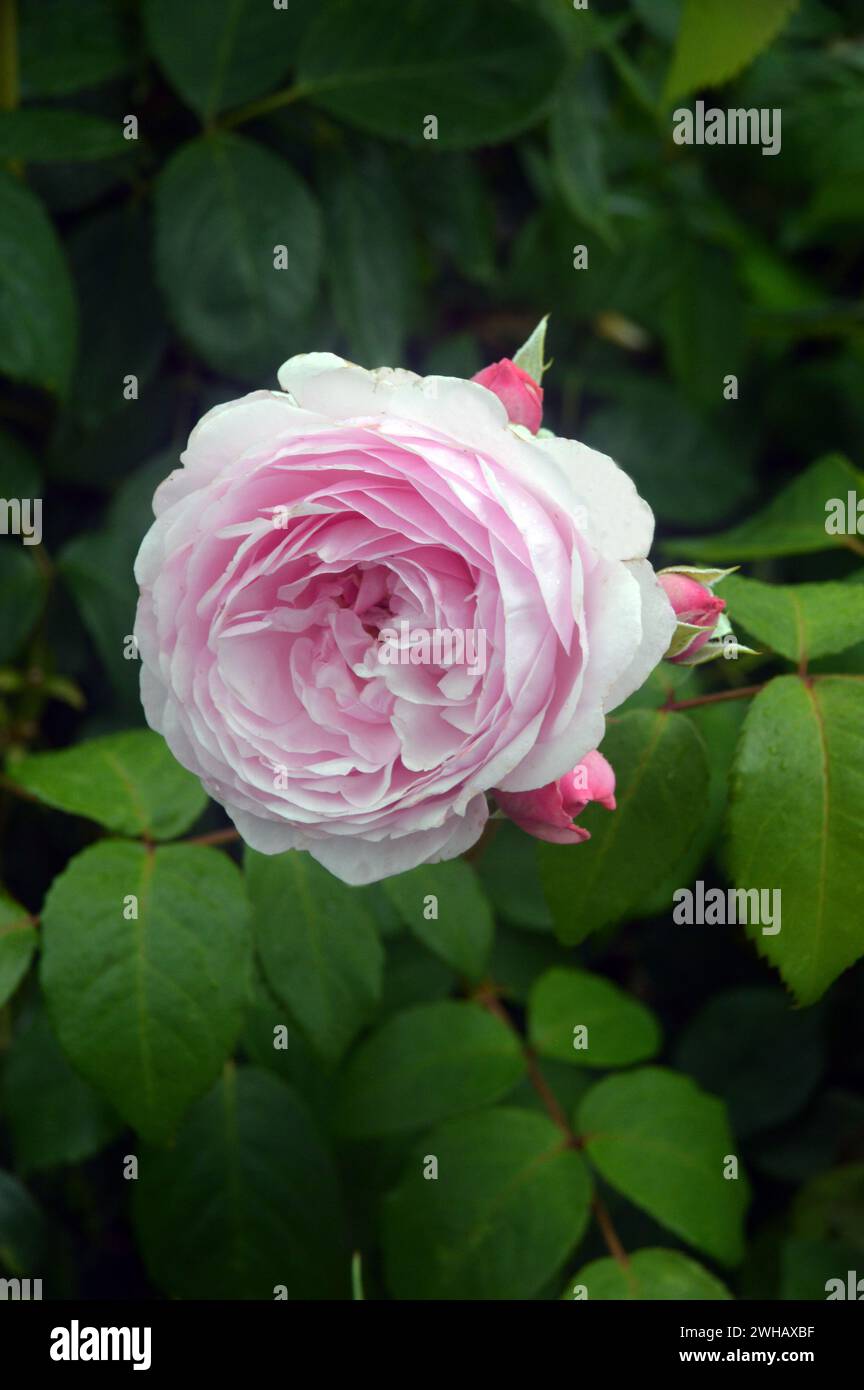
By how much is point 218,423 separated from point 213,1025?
0.43 metres

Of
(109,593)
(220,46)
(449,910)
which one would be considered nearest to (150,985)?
(449,910)

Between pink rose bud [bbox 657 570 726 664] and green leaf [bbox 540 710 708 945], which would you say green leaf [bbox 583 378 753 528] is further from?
pink rose bud [bbox 657 570 726 664]

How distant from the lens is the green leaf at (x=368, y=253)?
125 centimetres

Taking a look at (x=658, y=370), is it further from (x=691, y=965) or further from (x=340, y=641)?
(x=340, y=641)

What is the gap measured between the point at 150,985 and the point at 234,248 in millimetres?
695

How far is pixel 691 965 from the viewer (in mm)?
1489

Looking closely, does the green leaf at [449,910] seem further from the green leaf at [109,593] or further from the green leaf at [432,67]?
the green leaf at [432,67]

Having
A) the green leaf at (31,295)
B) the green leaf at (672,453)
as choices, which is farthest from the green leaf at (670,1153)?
the green leaf at (31,295)

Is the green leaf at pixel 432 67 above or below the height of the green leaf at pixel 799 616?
above

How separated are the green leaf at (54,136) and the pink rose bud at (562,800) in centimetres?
80

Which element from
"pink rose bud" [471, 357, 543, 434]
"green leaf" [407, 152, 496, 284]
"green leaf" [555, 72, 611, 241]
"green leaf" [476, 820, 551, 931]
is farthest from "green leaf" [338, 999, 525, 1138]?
"green leaf" [555, 72, 611, 241]

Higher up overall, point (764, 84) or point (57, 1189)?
point (764, 84)

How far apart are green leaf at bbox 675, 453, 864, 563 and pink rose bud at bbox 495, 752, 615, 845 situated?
441mm
